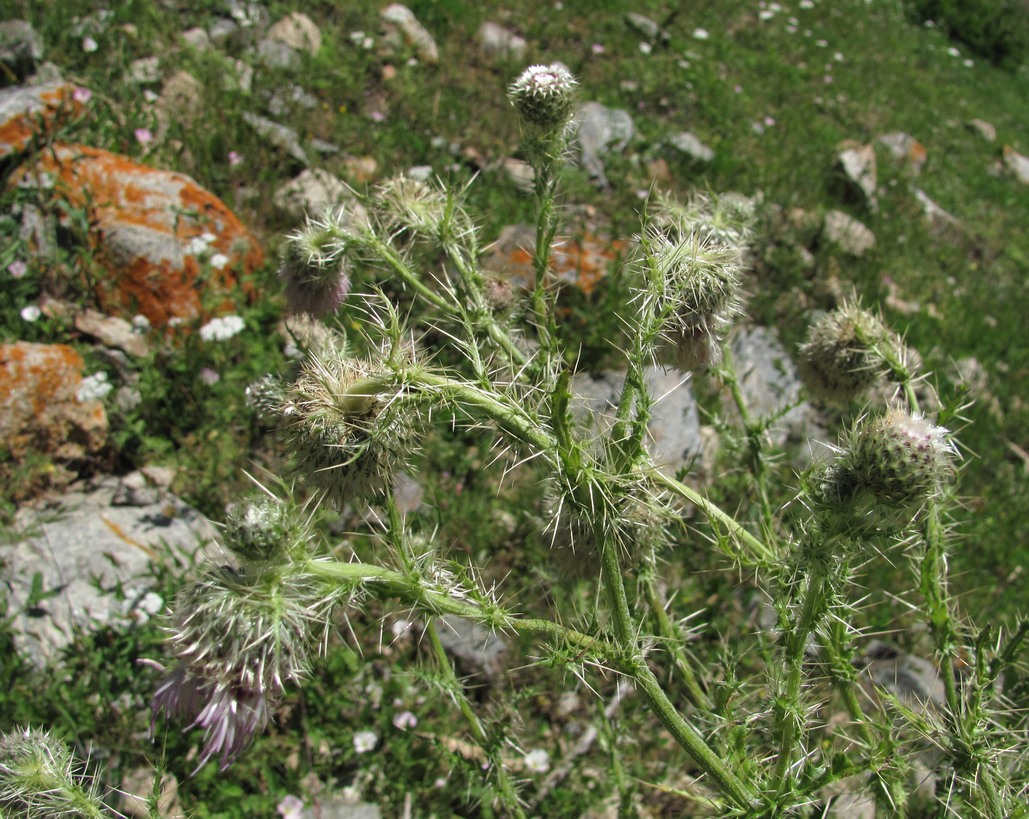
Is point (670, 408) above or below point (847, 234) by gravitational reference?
below

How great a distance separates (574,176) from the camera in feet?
16.3

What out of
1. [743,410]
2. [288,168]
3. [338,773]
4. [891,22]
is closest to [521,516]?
[338,773]

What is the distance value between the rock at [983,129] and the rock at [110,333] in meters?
11.1

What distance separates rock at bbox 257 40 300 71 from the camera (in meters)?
5.89

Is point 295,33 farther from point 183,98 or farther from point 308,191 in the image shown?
point 308,191

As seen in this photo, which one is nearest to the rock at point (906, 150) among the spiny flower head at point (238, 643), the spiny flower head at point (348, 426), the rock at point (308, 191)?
Result: the rock at point (308, 191)

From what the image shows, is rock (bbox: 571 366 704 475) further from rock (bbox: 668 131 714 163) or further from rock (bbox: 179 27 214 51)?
rock (bbox: 179 27 214 51)

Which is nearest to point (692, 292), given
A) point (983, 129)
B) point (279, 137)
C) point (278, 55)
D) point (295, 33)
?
point (279, 137)

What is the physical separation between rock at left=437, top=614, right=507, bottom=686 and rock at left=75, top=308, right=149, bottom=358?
2.20 m

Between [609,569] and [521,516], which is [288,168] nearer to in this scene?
[521,516]

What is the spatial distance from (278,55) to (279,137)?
4.26ft

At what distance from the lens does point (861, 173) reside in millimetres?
6762

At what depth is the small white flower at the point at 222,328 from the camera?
3658 mm

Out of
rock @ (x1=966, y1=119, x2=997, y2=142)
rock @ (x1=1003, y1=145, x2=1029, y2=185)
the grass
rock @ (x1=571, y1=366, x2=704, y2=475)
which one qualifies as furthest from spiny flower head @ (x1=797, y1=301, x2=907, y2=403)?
rock @ (x1=966, y1=119, x2=997, y2=142)
